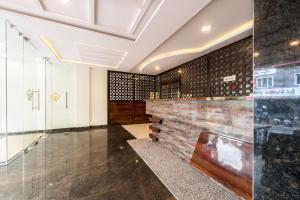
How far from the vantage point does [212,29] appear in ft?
10.4

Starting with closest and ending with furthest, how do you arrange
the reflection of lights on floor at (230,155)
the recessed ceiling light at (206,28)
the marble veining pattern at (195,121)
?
the marble veining pattern at (195,121) → the reflection of lights on floor at (230,155) → the recessed ceiling light at (206,28)

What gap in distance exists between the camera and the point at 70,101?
625 cm

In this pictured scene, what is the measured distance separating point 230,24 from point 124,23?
2.35 metres

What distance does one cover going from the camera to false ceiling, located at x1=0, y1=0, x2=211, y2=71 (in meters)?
2.29

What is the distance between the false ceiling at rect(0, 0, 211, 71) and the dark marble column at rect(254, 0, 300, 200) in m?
1.39

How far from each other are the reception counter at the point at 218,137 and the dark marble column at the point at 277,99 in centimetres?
46

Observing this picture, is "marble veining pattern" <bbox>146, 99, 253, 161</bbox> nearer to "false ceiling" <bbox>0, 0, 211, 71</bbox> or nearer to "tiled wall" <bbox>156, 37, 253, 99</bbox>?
"false ceiling" <bbox>0, 0, 211, 71</bbox>

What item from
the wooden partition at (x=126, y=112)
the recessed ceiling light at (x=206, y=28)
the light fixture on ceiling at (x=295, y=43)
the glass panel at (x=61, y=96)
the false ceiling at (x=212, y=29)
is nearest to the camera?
the light fixture on ceiling at (x=295, y=43)

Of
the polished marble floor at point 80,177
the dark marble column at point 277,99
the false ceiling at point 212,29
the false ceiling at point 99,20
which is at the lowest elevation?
the polished marble floor at point 80,177

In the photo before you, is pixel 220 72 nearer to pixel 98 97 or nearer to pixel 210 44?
pixel 210 44

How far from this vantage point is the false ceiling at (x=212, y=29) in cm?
242

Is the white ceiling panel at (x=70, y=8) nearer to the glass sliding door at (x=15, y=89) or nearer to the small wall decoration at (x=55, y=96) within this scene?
the glass sliding door at (x=15, y=89)

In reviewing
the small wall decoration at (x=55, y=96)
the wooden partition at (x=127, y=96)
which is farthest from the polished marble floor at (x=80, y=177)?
the wooden partition at (x=127, y=96)

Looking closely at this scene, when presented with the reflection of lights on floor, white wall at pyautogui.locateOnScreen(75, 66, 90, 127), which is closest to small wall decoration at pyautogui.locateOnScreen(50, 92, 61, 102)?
white wall at pyautogui.locateOnScreen(75, 66, 90, 127)
